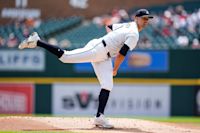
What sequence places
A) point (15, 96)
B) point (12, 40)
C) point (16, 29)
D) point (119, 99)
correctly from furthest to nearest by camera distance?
1. point (16, 29)
2. point (12, 40)
3. point (15, 96)
4. point (119, 99)

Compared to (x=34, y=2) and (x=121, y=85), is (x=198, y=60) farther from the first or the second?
(x=34, y=2)

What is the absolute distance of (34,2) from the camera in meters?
19.7

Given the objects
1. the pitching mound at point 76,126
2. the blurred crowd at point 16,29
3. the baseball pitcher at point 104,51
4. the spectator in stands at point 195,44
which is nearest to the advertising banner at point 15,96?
the blurred crowd at point 16,29

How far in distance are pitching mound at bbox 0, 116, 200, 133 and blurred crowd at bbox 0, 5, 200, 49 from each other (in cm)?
623

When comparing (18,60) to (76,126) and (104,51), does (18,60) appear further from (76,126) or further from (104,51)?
(104,51)

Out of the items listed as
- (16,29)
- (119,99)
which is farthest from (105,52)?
(16,29)

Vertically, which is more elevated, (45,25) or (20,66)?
(45,25)

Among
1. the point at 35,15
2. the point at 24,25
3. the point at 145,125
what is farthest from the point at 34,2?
the point at 145,125

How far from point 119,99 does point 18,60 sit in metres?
2.87

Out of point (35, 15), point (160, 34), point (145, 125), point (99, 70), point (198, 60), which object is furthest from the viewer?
point (35, 15)

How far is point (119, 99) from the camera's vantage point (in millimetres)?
15172

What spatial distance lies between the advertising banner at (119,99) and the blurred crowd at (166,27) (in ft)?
4.28

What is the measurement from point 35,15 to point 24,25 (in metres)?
1.39

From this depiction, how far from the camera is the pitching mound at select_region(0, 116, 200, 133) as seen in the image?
8.52 meters
